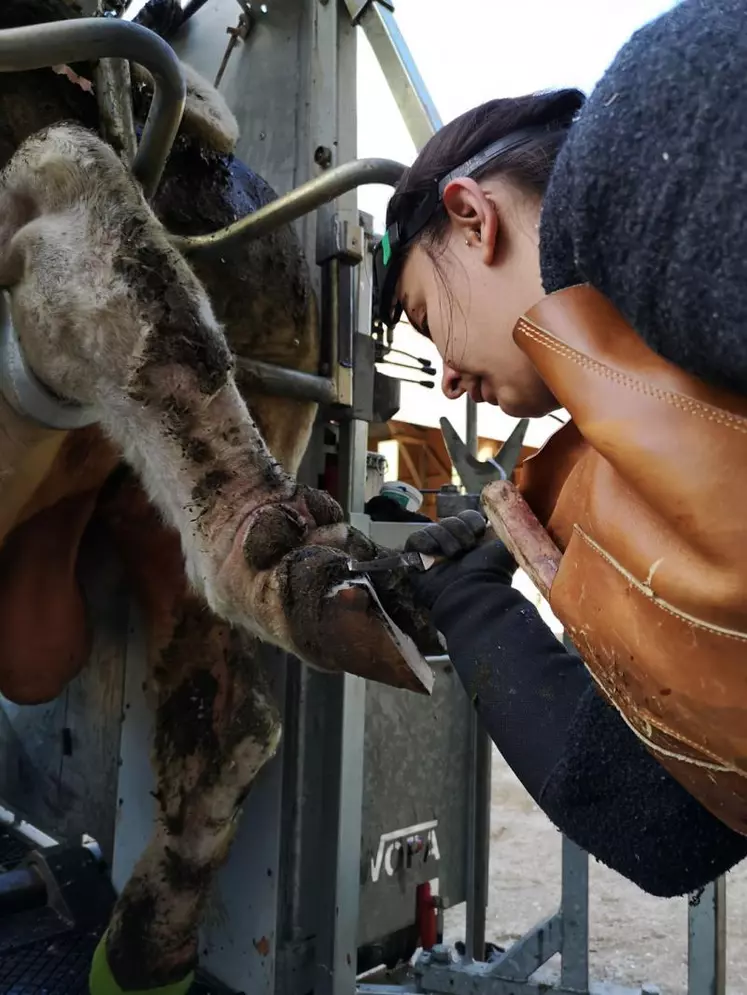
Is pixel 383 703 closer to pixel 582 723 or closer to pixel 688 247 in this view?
pixel 582 723

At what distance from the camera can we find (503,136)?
80 cm

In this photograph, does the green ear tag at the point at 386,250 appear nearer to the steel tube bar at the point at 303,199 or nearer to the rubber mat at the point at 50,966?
the steel tube bar at the point at 303,199

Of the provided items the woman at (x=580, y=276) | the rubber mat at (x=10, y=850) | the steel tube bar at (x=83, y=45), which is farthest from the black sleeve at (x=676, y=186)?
the rubber mat at (x=10, y=850)

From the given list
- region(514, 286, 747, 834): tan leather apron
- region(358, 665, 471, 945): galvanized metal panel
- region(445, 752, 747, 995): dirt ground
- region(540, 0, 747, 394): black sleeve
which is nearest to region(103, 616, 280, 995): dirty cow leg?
region(358, 665, 471, 945): galvanized metal panel

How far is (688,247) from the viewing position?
1.27ft

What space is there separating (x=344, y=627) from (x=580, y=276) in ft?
1.58

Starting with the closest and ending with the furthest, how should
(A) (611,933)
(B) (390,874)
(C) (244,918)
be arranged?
(C) (244,918)
(B) (390,874)
(A) (611,933)

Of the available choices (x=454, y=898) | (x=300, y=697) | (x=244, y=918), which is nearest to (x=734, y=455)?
(x=300, y=697)

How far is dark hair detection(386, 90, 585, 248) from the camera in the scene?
0.76 metres

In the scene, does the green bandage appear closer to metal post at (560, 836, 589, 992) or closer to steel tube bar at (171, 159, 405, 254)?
metal post at (560, 836, 589, 992)

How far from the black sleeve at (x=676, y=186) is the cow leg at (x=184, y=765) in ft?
3.80

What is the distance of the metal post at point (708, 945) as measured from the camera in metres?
1.24

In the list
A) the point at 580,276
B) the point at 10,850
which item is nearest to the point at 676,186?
the point at 580,276

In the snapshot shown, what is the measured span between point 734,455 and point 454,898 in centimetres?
157
